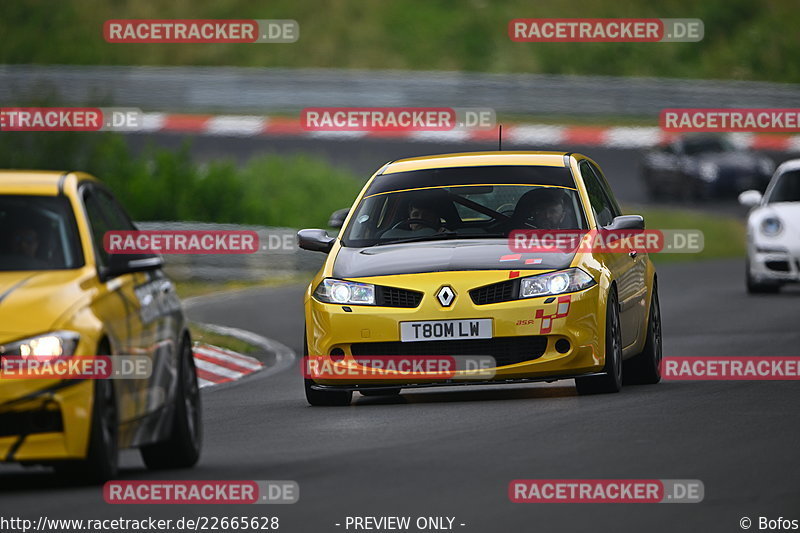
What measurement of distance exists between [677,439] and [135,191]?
18.4m

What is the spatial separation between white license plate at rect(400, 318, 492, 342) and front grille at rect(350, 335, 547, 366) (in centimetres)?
3

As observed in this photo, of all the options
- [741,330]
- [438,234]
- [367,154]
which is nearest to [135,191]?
[367,154]

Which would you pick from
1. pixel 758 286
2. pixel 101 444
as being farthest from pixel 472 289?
pixel 758 286

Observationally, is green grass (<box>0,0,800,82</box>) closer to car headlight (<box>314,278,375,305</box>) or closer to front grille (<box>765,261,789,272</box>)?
front grille (<box>765,261,789,272</box>)

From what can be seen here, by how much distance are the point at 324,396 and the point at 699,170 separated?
72.4ft

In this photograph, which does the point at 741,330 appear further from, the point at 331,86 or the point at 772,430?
the point at 331,86

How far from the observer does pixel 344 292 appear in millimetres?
12945

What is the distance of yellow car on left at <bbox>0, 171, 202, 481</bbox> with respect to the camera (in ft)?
28.9

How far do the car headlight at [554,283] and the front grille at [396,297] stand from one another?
2.13 feet

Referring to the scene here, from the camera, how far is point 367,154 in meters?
35.2
